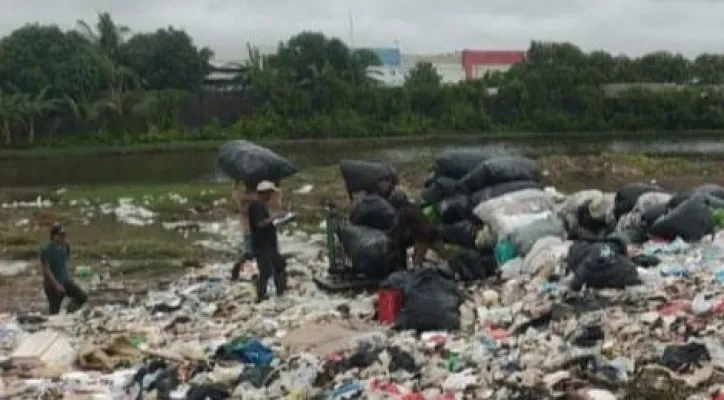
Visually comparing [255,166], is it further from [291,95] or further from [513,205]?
[291,95]

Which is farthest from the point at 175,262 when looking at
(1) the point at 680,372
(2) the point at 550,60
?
(2) the point at 550,60

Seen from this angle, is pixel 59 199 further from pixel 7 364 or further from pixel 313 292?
pixel 7 364

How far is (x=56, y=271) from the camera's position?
9891mm

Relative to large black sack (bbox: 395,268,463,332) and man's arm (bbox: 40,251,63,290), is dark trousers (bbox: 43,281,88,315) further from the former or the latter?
large black sack (bbox: 395,268,463,332)

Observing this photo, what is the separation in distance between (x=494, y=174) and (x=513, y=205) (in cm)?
72

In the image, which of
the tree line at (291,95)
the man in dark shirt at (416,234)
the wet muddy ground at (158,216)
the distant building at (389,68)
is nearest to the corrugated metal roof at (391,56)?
the distant building at (389,68)

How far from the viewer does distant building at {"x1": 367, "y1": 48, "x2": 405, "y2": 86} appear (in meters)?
57.2

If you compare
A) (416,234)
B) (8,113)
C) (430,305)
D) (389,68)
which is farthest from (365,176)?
(389,68)

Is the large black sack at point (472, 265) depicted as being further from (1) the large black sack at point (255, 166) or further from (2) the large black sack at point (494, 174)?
(1) the large black sack at point (255, 166)

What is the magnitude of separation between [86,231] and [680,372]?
12.7 m

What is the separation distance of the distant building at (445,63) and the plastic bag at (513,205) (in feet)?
210

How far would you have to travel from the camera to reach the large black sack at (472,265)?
9664mm

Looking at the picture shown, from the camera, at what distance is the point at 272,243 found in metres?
9.75

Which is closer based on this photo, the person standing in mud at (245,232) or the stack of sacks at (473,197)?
the stack of sacks at (473,197)
